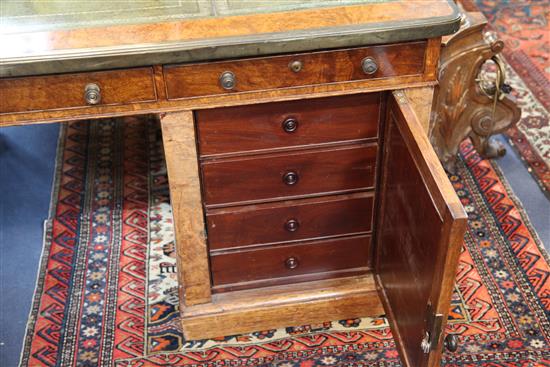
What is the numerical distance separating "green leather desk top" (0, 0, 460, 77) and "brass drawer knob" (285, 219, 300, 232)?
1.87 feet

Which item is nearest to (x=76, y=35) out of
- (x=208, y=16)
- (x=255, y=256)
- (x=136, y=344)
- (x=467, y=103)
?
(x=208, y=16)

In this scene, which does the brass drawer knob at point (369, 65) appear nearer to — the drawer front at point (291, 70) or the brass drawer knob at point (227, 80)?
the drawer front at point (291, 70)

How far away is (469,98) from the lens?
2.64 m

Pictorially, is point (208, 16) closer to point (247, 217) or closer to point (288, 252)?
point (247, 217)

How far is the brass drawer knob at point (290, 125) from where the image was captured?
185 cm

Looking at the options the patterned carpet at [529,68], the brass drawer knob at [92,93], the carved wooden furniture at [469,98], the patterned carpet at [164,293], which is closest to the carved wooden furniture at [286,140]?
the brass drawer knob at [92,93]

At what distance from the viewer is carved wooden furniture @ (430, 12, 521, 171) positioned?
250 centimetres

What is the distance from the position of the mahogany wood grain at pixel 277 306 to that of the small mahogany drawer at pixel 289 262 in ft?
0.10

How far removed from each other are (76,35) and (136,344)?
3.28 ft

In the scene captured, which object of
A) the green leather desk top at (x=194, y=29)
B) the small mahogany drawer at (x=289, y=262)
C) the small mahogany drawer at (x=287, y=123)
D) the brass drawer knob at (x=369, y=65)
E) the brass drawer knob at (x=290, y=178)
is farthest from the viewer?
the small mahogany drawer at (x=289, y=262)

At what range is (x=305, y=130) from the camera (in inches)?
74.0

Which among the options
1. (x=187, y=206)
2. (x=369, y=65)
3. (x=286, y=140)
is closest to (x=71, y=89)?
(x=187, y=206)

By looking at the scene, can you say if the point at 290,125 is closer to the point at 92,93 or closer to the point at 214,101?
the point at 214,101

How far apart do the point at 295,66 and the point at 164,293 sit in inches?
40.4
